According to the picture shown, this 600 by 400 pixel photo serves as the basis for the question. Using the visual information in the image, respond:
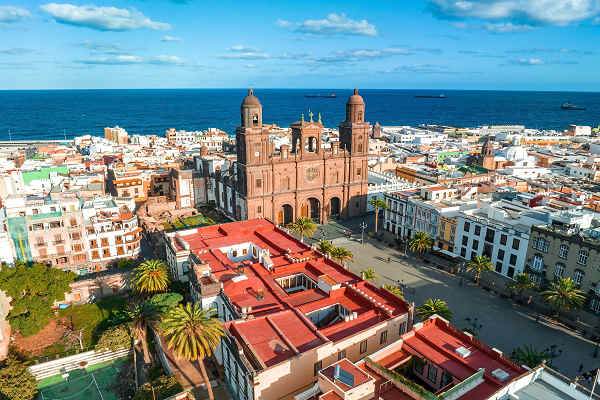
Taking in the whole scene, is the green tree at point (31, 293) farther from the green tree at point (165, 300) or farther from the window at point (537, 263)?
the window at point (537, 263)

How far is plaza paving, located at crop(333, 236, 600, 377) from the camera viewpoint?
44.8 m

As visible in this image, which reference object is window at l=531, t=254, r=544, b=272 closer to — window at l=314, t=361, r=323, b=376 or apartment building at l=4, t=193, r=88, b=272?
window at l=314, t=361, r=323, b=376

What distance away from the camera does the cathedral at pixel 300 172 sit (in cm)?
7525

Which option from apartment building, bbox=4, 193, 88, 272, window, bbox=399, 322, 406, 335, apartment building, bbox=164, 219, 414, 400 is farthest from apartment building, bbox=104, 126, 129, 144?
window, bbox=399, 322, 406, 335

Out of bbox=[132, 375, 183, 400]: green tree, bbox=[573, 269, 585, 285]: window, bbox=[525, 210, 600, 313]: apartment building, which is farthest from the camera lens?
bbox=[573, 269, 585, 285]: window

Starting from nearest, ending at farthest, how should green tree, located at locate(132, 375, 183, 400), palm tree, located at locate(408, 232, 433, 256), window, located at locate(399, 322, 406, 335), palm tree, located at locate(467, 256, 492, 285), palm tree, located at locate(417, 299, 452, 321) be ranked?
green tree, located at locate(132, 375, 183, 400)
window, located at locate(399, 322, 406, 335)
palm tree, located at locate(417, 299, 452, 321)
palm tree, located at locate(467, 256, 492, 285)
palm tree, located at locate(408, 232, 433, 256)

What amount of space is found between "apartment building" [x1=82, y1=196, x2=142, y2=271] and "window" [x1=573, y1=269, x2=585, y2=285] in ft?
218

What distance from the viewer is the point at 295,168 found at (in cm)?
8081

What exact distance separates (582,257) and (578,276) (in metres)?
2.74

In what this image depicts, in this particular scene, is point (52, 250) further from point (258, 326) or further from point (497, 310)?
point (497, 310)

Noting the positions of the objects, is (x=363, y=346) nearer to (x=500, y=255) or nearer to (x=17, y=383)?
(x=17, y=383)

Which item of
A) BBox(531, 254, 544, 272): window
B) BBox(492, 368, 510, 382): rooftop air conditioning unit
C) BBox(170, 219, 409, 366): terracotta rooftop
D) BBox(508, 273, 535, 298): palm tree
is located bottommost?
BBox(508, 273, 535, 298): palm tree

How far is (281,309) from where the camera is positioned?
129ft

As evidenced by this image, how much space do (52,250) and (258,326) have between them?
1683 inches
